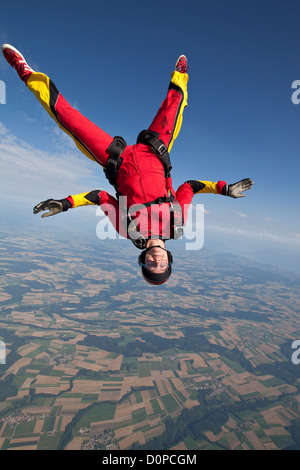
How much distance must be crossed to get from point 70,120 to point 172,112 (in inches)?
68.9

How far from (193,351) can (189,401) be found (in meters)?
15.2

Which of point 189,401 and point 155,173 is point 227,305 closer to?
point 189,401

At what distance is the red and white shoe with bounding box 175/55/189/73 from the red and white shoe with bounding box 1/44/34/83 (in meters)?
2.66

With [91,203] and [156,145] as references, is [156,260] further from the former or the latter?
[156,145]

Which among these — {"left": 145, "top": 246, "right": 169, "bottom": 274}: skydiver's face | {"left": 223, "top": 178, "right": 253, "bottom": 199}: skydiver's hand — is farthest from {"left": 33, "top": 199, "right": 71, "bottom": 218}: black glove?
{"left": 223, "top": 178, "right": 253, "bottom": 199}: skydiver's hand

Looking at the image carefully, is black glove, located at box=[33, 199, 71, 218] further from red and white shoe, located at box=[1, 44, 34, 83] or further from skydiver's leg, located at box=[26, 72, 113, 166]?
red and white shoe, located at box=[1, 44, 34, 83]

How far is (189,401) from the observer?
3088 centimetres

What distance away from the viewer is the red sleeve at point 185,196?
3467 mm

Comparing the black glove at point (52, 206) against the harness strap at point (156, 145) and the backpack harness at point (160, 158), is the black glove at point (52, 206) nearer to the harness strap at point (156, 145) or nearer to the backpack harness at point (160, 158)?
the backpack harness at point (160, 158)

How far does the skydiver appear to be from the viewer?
305 cm

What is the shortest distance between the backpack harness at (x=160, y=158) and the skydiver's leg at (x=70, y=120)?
16cm

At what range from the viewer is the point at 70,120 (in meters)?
3.29

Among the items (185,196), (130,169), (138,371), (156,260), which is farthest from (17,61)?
(138,371)

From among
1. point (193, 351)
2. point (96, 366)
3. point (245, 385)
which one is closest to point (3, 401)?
point (96, 366)
